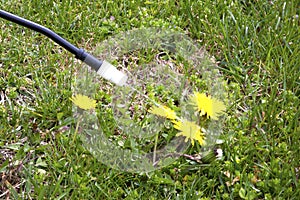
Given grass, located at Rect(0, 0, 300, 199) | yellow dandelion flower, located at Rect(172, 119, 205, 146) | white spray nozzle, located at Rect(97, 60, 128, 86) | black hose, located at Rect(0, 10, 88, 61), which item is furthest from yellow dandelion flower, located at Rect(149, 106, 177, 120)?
black hose, located at Rect(0, 10, 88, 61)

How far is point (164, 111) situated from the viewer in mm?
1888

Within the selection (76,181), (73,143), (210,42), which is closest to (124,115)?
(73,143)

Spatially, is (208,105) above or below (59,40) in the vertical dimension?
below

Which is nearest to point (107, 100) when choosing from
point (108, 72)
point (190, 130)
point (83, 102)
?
point (83, 102)

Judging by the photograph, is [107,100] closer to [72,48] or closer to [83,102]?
[83,102]

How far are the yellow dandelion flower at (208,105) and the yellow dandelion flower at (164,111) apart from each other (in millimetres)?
82

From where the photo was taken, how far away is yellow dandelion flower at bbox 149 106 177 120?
6.06 feet

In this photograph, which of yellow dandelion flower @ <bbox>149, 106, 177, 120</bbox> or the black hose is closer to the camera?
the black hose

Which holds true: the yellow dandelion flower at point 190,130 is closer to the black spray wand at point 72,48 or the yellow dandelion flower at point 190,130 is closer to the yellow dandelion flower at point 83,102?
the yellow dandelion flower at point 83,102

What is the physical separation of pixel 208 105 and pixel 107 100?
0.38 m

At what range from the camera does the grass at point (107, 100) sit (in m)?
1.67

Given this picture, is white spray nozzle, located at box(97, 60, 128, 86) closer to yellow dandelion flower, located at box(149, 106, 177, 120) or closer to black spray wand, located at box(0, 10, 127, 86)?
black spray wand, located at box(0, 10, 127, 86)

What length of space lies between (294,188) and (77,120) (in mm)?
747

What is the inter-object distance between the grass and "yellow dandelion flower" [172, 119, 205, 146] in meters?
0.08
